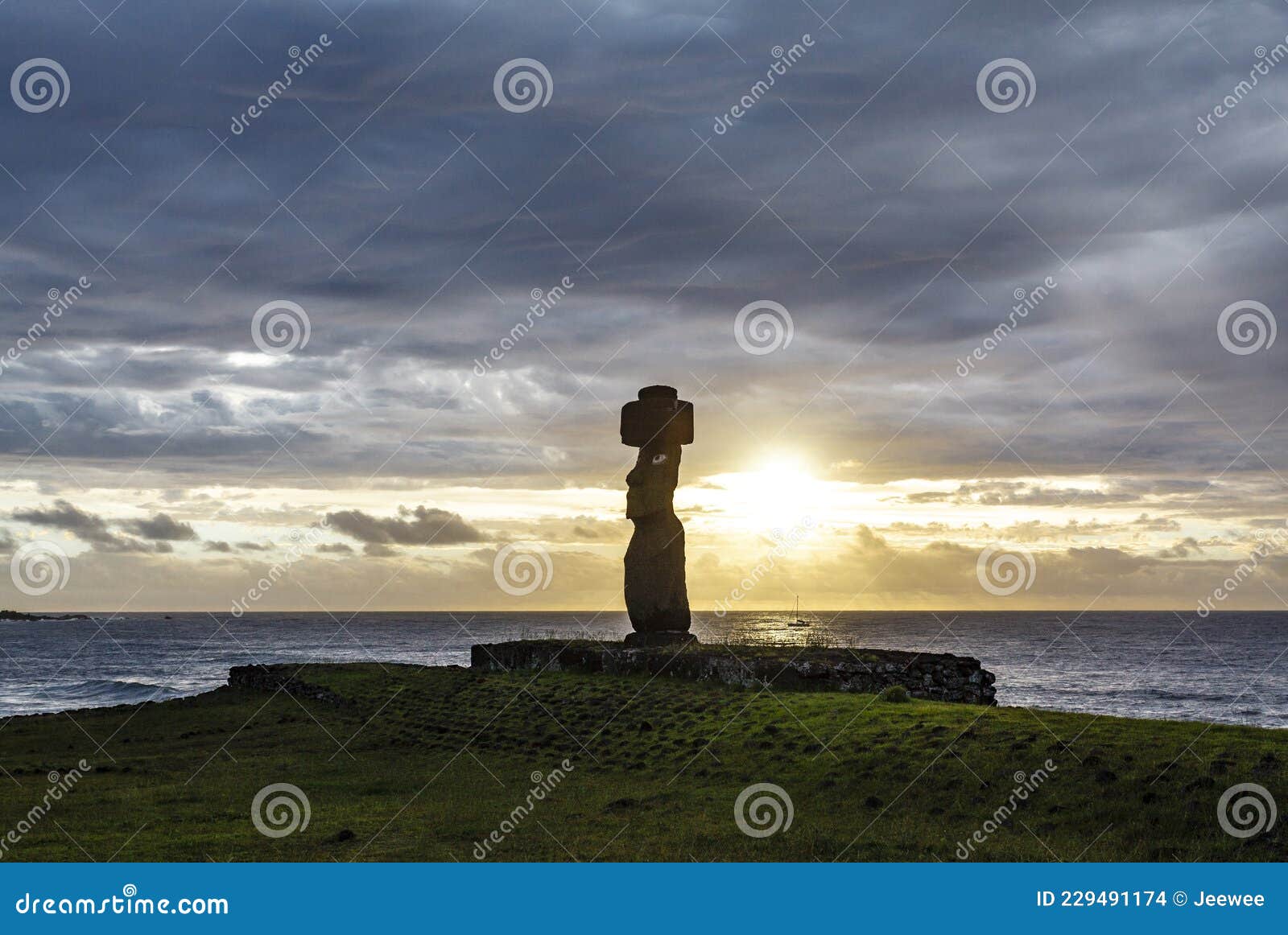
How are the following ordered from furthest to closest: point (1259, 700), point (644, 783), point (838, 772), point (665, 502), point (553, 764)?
point (1259, 700)
point (665, 502)
point (553, 764)
point (644, 783)
point (838, 772)

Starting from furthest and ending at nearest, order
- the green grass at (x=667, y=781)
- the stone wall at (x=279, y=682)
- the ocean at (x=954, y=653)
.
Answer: the ocean at (x=954, y=653), the stone wall at (x=279, y=682), the green grass at (x=667, y=781)

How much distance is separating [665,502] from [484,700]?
721cm

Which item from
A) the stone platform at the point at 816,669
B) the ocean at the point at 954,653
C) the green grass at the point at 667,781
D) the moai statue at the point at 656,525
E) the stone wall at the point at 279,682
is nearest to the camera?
the green grass at the point at 667,781

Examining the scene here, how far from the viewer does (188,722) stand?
30625 mm

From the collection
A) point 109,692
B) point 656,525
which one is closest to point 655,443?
point 656,525

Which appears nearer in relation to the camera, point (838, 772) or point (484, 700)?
point (838, 772)

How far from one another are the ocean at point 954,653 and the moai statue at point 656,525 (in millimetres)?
4046

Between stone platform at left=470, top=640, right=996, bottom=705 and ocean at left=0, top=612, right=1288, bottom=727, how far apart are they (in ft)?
20.1

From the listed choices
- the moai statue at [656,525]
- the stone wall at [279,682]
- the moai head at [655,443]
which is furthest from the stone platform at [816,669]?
the stone wall at [279,682]

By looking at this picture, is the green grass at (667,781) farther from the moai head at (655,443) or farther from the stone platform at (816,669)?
the moai head at (655,443)

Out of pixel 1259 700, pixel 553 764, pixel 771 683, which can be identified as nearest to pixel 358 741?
pixel 553 764

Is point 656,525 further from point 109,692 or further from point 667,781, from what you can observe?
point 109,692

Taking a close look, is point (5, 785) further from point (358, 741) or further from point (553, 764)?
point (553, 764)

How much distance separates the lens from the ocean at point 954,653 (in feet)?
175
